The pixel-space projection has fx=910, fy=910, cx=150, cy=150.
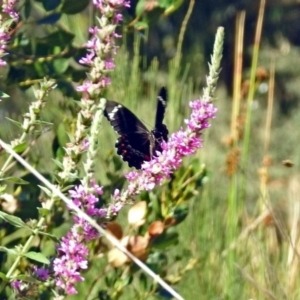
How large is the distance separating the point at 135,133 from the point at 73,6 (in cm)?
37

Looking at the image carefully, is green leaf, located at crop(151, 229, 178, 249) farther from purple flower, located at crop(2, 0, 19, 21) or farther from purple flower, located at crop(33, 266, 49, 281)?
purple flower, located at crop(2, 0, 19, 21)

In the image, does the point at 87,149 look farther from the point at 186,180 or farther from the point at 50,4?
the point at 50,4

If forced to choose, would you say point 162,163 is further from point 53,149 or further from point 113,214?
point 53,149

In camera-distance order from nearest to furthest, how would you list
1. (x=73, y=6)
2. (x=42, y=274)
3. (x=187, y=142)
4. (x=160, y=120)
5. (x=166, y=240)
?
(x=187, y=142) → (x=42, y=274) → (x=160, y=120) → (x=166, y=240) → (x=73, y=6)

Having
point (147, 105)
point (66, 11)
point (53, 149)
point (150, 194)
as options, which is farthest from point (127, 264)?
point (66, 11)

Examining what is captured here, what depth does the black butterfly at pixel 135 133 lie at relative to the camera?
124cm

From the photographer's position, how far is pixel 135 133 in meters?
1.34

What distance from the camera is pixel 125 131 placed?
1.35 metres

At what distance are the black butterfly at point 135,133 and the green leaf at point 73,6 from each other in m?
0.33

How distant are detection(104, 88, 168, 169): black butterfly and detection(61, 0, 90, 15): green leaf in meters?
0.33

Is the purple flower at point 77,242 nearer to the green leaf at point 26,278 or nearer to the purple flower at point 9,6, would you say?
the green leaf at point 26,278

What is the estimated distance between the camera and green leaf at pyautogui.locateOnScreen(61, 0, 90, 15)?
5.25 ft

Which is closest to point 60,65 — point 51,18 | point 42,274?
point 51,18

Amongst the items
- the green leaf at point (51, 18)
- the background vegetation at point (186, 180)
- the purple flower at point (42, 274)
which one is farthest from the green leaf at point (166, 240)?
the green leaf at point (51, 18)
